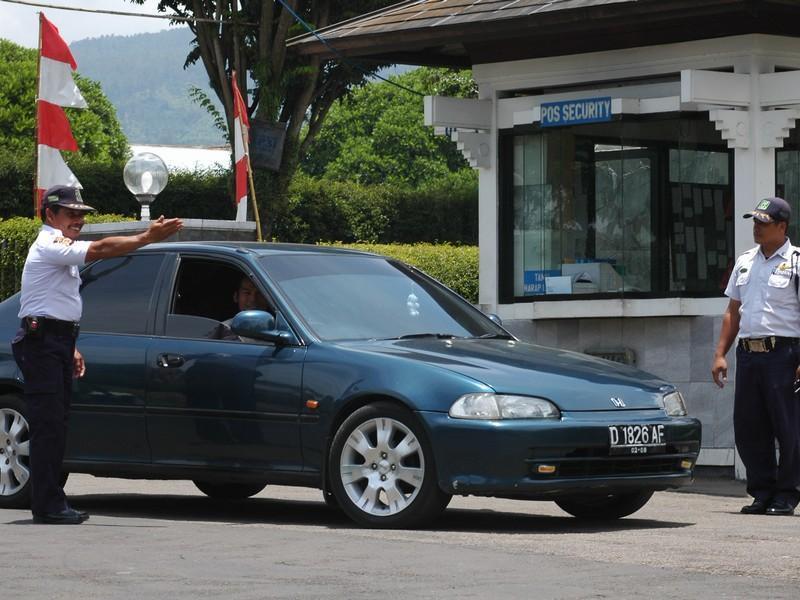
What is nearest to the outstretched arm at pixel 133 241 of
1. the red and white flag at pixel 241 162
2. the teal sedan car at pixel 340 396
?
the teal sedan car at pixel 340 396

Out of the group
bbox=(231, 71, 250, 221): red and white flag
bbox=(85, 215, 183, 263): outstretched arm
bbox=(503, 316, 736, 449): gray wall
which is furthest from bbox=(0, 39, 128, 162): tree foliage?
bbox=(85, 215, 183, 263): outstretched arm

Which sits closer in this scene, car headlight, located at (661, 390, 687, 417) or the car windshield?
car headlight, located at (661, 390, 687, 417)

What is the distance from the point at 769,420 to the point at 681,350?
12.0 ft

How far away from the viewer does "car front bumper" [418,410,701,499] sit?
938 cm

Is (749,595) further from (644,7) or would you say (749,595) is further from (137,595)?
(644,7)

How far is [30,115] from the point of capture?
217 ft

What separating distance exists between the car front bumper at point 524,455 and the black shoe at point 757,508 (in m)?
1.94

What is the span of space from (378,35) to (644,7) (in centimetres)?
279

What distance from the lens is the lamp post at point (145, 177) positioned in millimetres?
18297

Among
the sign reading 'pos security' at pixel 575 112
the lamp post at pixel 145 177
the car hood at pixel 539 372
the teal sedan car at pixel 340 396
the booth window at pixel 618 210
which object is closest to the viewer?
the teal sedan car at pixel 340 396

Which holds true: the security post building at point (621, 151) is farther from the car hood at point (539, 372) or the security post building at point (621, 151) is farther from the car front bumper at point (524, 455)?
the car front bumper at point (524, 455)

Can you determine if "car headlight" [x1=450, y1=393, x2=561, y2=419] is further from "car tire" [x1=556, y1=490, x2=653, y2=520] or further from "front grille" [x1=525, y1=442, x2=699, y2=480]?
"car tire" [x1=556, y1=490, x2=653, y2=520]

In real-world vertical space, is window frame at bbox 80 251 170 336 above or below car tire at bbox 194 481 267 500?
above

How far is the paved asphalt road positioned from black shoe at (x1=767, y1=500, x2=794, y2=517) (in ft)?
0.76
